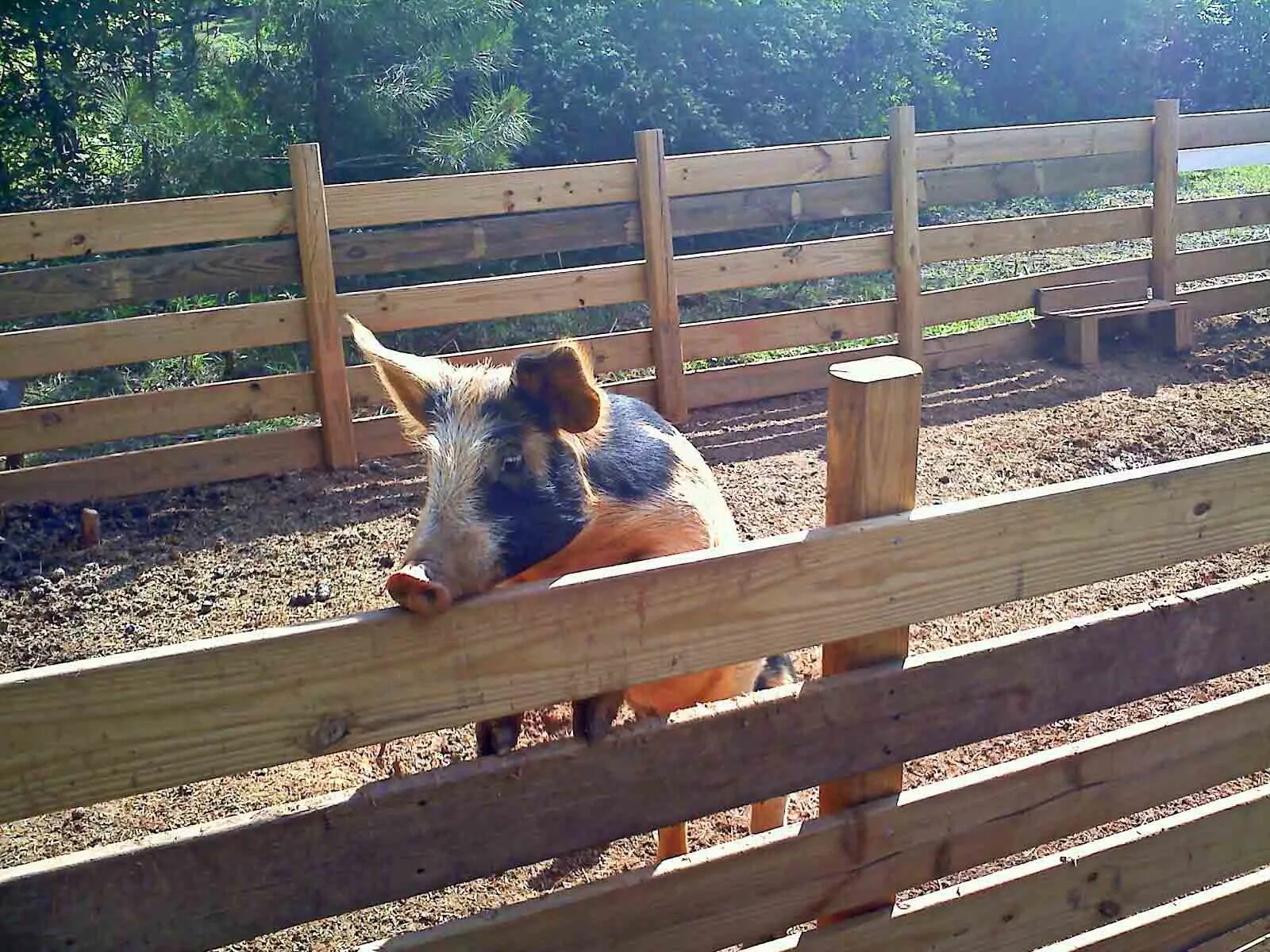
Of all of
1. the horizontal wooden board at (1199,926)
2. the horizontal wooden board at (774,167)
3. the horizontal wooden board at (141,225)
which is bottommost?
the horizontal wooden board at (1199,926)

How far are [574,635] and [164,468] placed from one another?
542cm

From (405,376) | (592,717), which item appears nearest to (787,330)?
(405,376)

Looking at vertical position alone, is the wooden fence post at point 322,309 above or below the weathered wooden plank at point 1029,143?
below

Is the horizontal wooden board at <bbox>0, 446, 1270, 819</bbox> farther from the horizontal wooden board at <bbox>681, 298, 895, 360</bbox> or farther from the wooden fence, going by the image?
the horizontal wooden board at <bbox>681, 298, 895, 360</bbox>

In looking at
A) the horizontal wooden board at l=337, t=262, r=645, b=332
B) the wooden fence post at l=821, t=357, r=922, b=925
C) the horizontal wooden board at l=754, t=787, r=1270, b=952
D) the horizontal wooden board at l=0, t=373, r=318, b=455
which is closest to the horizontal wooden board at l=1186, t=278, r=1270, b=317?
the horizontal wooden board at l=337, t=262, r=645, b=332

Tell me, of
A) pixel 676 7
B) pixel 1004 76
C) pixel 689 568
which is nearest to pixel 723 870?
pixel 689 568

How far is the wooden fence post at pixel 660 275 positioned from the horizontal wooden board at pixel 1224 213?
14.6ft

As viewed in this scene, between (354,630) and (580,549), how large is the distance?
4.04 feet

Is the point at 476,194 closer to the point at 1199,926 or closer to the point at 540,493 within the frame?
the point at 540,493

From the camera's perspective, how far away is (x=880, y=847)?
1972mm

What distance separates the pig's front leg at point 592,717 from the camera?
1739mm

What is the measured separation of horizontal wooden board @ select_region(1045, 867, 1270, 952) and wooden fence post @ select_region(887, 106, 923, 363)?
224 inches

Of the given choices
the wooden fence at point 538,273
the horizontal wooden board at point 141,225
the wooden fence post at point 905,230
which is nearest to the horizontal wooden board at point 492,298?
the wooden fence at point 538,273

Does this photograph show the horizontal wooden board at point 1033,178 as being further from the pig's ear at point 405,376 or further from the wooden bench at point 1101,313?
the pig's ear at point 405,376
